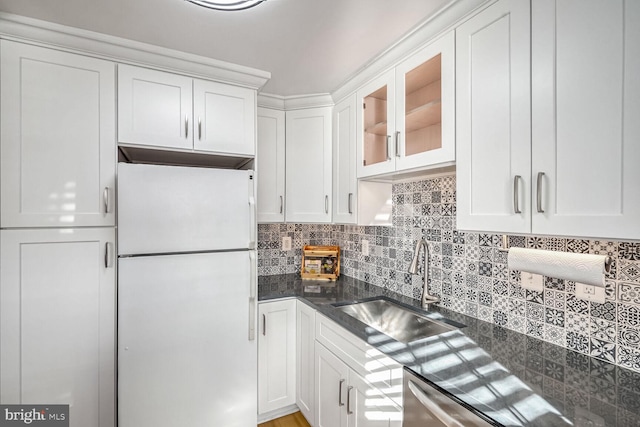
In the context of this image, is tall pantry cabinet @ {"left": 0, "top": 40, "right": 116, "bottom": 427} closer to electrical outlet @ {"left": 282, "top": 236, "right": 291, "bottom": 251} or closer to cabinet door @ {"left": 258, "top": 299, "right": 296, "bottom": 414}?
cabinet door @ {"left": 258, "top": 299, "right": 296, "bottom": 414}

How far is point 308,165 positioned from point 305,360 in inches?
56.0

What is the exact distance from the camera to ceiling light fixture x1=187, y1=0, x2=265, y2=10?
1.22 m

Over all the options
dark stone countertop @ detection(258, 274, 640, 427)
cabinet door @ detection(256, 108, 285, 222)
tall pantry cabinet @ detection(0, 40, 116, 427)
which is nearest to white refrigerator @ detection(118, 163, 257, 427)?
tall pantry cabinet @ detection(0, 40, 116, 427)

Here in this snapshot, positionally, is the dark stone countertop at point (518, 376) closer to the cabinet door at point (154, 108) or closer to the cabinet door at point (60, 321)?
the cabinet door at point (60, 321)

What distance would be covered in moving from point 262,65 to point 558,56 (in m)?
1.49

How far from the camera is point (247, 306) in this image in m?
1.82

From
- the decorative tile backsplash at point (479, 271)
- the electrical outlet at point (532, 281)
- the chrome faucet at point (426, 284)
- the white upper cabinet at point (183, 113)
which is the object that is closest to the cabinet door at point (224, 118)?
the white upper cabinet at point (183, 113)

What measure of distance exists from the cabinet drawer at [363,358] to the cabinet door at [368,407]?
0.11ft

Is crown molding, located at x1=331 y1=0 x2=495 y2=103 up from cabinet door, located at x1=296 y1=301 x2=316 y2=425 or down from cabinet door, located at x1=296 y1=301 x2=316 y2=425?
up

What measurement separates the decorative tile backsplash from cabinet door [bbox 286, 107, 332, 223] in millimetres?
386

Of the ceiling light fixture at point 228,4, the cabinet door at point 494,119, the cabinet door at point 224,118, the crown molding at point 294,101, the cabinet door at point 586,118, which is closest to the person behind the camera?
the cabinet door at point 586,118

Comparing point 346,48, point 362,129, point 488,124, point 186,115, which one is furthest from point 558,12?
point 186,115

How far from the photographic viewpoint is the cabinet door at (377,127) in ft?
5.45

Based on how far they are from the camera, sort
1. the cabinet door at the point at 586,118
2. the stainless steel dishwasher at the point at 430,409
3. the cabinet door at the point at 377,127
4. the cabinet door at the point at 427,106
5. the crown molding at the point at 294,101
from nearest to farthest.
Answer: the cabinet door at the point at 586,118
the stainless steel dishwasher at the point at 430,409
the cabinet door at the point at 427,106
the cabinet door at the point at 377,127
the crown molding at the point at 294,101
